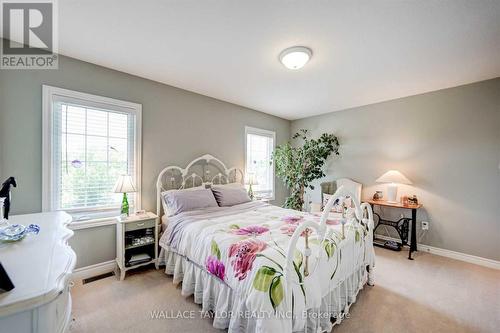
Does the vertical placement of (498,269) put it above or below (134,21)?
below

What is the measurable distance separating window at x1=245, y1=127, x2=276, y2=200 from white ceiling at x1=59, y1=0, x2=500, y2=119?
4.65 ft

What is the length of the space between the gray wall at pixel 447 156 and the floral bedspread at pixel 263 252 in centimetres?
198

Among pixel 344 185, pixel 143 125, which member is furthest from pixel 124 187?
pixel 344 185

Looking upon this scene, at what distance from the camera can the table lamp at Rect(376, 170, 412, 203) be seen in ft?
11.5

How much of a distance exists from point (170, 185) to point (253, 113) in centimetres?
228

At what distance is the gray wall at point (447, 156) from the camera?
3.02 m

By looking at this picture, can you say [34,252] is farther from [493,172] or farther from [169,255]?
[493,172]

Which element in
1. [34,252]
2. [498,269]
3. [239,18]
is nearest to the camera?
[34,252]

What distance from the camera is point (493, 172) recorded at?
2996mm

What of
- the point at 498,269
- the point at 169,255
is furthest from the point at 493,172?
the point at 169,255

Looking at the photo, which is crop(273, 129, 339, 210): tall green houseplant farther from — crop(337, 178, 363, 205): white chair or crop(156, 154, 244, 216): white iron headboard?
crop(156, 154, 244, 216): white iron headboard

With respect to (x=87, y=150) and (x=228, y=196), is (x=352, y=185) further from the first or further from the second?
(x=87, y=150)

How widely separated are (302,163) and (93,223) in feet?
11.5

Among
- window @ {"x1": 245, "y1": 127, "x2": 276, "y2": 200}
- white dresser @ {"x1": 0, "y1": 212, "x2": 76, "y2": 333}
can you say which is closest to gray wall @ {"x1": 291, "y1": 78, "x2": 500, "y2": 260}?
window @ {"x1": 245, "y1": 127, "x2": 276, "y2": 200}
